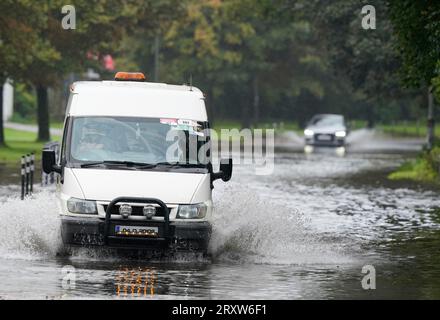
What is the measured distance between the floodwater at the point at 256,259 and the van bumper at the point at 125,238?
0.25 meters

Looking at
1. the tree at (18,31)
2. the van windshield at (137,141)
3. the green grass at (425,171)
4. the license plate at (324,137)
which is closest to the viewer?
the van windshield at (137,141)

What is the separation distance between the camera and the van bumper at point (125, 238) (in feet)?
50.2

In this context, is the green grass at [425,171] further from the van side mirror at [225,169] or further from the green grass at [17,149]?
the van side mirror at [225,169]

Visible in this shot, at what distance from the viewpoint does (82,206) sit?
15.4 meters

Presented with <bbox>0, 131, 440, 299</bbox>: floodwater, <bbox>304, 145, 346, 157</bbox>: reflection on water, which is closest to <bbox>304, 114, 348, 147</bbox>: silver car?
<bbox>304, 145, 346, 157</bbox>: reflection on water

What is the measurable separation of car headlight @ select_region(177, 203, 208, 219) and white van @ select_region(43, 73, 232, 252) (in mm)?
12

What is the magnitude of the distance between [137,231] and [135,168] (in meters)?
0.94

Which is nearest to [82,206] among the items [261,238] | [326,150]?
[261,238]

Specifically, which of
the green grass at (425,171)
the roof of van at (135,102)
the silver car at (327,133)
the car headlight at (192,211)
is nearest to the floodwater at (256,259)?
the car headlight at (192,211)

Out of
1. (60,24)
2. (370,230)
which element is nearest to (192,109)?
(370,230)

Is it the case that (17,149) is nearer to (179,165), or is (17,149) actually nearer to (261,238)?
(261,238)

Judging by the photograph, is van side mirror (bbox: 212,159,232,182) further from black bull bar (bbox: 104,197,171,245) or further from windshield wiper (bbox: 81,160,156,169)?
black bull bar (bbox: 104,197,171,245)
